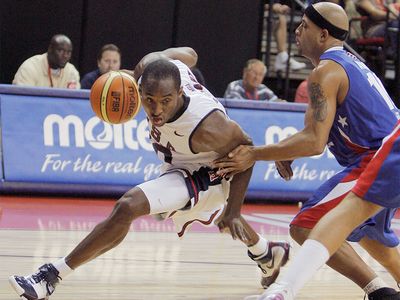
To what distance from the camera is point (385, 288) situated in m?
4.82

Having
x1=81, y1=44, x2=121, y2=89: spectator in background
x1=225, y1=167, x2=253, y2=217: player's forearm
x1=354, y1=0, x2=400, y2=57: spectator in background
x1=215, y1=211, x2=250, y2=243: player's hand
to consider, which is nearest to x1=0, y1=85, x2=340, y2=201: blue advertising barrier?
x1=81, y1=44, x2=121, y2=89: spectator in background

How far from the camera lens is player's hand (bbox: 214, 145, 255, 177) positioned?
4988 mm

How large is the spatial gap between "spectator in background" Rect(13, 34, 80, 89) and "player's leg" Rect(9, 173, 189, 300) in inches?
217

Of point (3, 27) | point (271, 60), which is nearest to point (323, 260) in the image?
point (3, 27)

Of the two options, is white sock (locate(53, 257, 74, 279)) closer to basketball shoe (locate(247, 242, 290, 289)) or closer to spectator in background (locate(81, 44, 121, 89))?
basketball shoe (locate(247, 242, 290, 289))

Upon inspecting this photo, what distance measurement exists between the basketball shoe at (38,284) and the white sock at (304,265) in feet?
4.75

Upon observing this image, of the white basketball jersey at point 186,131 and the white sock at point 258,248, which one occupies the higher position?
the white basketball jersey at point 186,131

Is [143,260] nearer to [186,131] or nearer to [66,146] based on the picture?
[186,131]

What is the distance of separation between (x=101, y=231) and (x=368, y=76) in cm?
→ 165

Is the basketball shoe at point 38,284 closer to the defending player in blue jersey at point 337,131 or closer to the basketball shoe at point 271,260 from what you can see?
the defending player in blue jersey at point 337,131

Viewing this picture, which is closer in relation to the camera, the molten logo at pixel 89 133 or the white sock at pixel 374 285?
the white sock at pixel 374 285

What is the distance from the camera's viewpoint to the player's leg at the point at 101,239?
15.8 ft

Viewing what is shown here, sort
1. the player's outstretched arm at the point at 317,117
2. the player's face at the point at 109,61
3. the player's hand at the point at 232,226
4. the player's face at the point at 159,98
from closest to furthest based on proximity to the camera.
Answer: the player's outstretched arm at the point at 317,117, the player's face at the point at 159,98, the player's hand at the point at 232,226, the player's face at the point at 109,61

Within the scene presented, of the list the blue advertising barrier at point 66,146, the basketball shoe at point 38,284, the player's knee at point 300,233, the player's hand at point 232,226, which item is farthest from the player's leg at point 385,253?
the blue advertising barrier at point 66,146
